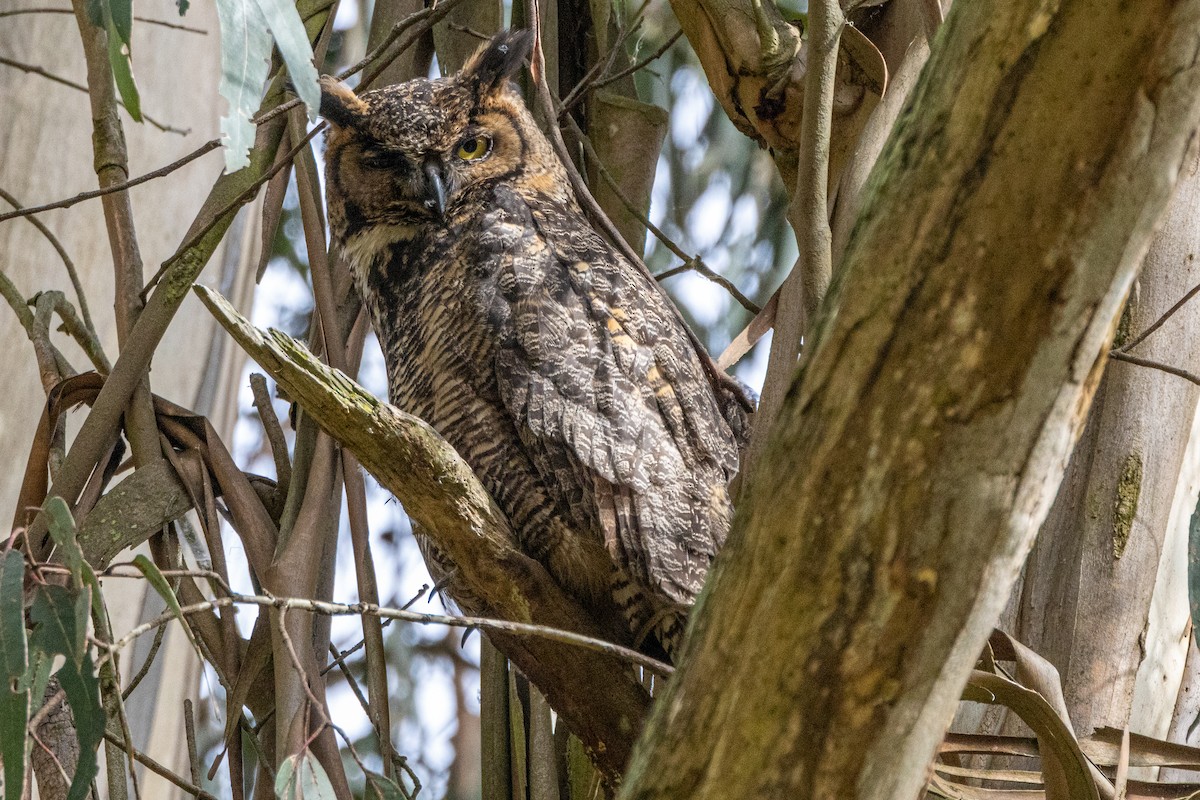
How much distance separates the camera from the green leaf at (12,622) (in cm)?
98

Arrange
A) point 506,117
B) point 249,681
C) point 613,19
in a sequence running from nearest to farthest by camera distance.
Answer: point 249,681 → point 506,117 → point 613,19

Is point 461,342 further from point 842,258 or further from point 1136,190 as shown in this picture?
point 1136,190

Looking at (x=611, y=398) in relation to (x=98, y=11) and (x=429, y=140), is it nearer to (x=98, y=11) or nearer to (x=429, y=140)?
(x=429, y=140)

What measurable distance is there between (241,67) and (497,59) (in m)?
1.27

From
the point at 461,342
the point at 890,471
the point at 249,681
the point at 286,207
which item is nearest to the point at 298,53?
the point at 890,471

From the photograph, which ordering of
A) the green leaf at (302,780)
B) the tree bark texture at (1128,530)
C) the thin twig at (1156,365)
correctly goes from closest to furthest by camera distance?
1. the green leaf at (302,780)
2. the thin twig at (1156,365)
3. the tree bark texture at (1128,530)

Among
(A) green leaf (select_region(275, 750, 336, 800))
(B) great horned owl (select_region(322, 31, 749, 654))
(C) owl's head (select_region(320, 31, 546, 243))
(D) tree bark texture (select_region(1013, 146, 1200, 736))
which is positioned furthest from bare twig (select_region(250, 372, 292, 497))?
(D) tree bark texture (select_region(1013, 146, 1200, 736))

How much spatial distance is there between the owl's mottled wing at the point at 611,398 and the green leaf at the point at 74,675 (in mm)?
870

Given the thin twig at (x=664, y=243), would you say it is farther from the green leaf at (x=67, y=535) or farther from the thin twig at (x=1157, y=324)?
the green leaf at (x=67, y=535)

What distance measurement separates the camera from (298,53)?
3.40ft

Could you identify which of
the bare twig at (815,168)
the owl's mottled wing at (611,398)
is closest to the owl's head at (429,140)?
the owl's mottled wing at (611,398)

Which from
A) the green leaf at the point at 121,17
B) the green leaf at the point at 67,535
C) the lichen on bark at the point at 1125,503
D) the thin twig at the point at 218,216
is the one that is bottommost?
the green leaf at the point at 67,535

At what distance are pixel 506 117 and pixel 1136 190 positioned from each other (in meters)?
1.69

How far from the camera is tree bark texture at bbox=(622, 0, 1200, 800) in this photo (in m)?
0.70
